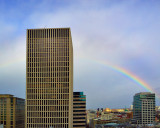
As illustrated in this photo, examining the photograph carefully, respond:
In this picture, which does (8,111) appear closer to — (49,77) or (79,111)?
(79,111)

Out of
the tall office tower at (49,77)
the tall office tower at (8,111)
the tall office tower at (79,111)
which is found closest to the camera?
the tall office tower at (49,77)

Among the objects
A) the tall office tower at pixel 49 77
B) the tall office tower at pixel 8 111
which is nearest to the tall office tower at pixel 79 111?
the tall office tower at pixel 49 77

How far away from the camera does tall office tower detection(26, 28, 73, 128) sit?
120m

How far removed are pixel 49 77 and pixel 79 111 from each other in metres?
51.7

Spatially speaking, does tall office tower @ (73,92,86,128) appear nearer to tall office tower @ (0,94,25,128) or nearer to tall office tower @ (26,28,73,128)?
tall office tower @ (26,28,73,128)

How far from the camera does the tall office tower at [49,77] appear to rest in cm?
12050

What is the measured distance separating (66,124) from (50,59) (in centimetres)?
3477

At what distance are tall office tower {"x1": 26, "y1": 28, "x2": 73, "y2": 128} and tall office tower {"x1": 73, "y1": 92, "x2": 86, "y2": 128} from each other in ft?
138

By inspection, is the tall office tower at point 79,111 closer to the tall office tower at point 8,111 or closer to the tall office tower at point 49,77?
the tall office tower at point 49,77

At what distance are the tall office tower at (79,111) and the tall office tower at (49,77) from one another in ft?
138

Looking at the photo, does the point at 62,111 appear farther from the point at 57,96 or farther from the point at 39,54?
the point at 39,54

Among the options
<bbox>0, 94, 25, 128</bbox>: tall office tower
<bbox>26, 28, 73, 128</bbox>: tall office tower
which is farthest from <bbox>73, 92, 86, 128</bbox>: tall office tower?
<bbox>0, 94, 25, 128</bbox>: tall office tower

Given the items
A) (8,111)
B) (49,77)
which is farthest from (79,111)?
(8,111)

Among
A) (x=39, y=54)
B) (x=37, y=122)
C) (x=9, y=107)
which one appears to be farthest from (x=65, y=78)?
(x=9, y=107)
